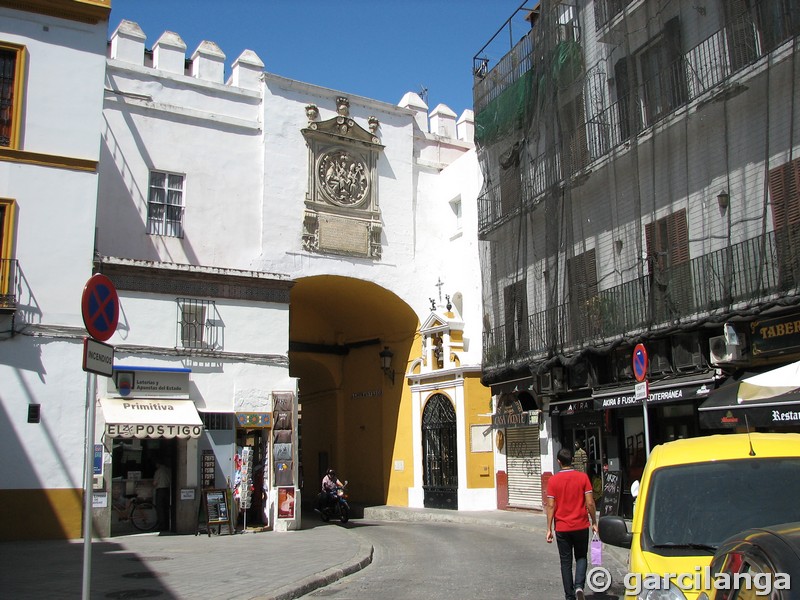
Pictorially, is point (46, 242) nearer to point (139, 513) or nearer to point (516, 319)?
point (139, 513)

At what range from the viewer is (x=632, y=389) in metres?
17.1

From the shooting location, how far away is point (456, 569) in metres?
11.9

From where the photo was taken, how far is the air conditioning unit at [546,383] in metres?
20.1

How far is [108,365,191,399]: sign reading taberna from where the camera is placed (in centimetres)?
1809

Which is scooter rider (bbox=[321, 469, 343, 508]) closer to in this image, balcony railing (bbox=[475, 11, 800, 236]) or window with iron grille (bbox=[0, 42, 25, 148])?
balcony railing (bbox=[475, 11, 800, 236])

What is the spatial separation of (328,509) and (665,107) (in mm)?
13119

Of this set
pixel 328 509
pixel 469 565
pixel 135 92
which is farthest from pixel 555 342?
pixel 135 92

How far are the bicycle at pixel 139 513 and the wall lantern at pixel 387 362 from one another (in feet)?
32.9

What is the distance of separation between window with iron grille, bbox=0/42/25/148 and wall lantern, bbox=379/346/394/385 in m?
13.1

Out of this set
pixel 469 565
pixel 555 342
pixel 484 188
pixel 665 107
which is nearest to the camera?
pixel 469 565

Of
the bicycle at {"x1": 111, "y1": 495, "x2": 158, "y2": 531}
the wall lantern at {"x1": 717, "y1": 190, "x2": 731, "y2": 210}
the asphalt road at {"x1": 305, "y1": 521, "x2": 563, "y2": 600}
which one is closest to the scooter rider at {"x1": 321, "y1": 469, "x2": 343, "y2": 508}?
the asphalt road at {"x1": 305, "y1": 521, "x2": 563, "y2": 600}

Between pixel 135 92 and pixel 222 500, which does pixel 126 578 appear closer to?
pixel 222 500

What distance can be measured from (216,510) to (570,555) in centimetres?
1124

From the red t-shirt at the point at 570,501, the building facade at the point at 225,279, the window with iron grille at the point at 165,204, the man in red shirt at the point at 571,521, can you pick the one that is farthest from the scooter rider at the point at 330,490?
the red t-shirt at the point at 570,501
